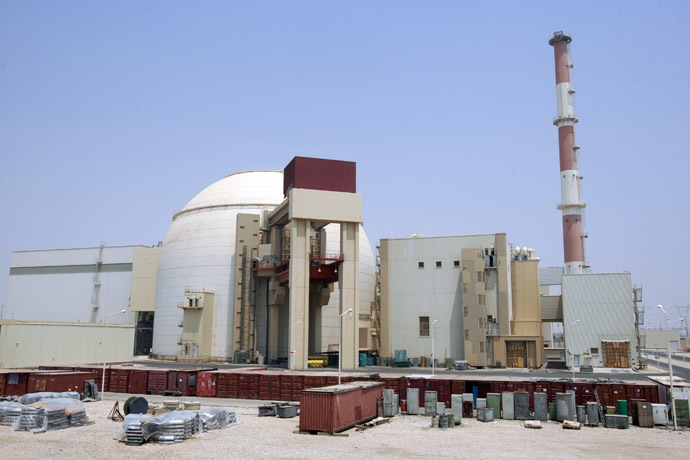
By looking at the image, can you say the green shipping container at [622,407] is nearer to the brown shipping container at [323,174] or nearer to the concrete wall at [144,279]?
the brown shipping container at [323,174]

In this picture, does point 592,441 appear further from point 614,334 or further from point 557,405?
point 614,334

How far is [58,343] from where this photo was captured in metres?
61.3

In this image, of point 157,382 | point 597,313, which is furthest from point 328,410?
point 597,313

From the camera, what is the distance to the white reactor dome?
245 feet

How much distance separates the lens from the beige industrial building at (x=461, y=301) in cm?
6762

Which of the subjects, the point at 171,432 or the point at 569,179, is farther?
the point at 569,179

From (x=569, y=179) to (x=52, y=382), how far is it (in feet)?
248

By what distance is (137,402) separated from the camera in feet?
108

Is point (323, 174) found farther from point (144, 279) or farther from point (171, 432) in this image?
point (144, 279)

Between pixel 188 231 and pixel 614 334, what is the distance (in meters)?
54.8

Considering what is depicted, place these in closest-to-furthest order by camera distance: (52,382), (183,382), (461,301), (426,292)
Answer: (52,382)
(183,382)
(461,301)
(426,292)

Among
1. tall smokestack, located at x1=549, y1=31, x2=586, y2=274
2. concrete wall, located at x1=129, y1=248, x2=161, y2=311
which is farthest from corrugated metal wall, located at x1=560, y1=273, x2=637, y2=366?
concrete wall, located at x1=129, y1=248, x2=161, y2=311

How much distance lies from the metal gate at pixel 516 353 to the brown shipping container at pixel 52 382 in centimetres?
4593

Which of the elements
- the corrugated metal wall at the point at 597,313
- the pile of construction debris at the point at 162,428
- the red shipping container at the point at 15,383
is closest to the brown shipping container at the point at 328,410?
the pile of construction debris at the point at 162,428
